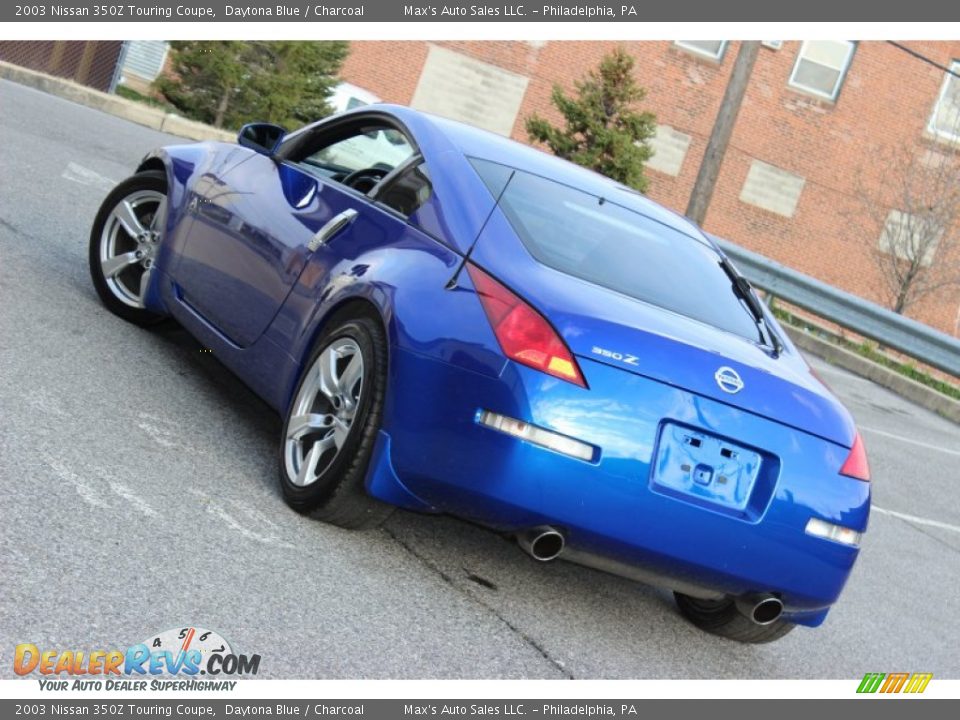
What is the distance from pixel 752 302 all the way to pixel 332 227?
1.63 metres

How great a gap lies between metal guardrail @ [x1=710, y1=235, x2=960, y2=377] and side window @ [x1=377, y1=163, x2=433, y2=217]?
12.4m

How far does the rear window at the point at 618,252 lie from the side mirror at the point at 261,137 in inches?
61.9

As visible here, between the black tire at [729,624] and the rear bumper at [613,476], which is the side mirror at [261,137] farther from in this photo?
the black tire at [729,624]

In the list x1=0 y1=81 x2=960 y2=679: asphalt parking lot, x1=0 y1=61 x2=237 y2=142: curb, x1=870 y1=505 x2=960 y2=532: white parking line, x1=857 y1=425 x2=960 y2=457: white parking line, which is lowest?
x1=0 y1=81 x2=960 y2=679: asphalt parking lot

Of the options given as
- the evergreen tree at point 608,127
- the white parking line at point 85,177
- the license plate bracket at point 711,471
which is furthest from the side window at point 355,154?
the evergreen tree at point 608,127

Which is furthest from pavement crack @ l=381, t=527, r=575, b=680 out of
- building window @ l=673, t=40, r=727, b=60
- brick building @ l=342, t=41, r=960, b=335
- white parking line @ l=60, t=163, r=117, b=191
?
building window @ l=673, t=40, r=727, b=60

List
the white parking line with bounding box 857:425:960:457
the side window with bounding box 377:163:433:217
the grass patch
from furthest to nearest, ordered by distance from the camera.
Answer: the grass patch
the white parking line with bounding box 857:425:960:457
the side window with bounding box 377:163:433:217

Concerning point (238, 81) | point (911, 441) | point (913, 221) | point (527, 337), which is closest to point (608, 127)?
point (238, 81)

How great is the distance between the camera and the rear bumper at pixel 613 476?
4.27m

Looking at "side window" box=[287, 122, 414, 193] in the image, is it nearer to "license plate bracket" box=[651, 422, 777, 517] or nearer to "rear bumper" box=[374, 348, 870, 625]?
"rear bumper" box=[374, 348, 870, 625]

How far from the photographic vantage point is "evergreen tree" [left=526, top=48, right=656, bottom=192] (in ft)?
76.7

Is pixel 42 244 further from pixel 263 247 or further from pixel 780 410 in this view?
pixel 780 410

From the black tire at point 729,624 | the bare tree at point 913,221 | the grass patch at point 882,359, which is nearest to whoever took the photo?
the black tire at point 729,624

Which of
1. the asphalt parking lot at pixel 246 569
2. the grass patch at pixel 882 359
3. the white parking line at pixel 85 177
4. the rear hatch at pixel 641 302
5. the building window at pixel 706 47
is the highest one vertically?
the building window at pixel 706 47
